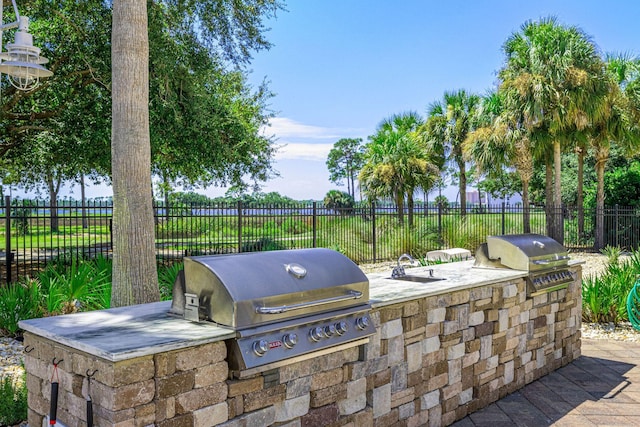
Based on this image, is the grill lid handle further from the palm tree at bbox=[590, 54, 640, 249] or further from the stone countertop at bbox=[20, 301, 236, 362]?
the palm tree at bbox=[590, 54, 640, 249]

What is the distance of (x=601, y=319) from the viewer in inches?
268

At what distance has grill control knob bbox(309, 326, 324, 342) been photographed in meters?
2.59

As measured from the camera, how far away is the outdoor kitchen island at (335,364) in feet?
6.77

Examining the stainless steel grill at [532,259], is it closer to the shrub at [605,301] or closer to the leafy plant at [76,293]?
the shrub at [605,301]

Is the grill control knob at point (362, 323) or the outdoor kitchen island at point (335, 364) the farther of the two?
the grill control knob at point (362, 323)


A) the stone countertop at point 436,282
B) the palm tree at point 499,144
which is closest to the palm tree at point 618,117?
the palm tree at point 499,144

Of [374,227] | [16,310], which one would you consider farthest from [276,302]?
[374,227]

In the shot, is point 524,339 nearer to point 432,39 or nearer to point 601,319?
point 601,319

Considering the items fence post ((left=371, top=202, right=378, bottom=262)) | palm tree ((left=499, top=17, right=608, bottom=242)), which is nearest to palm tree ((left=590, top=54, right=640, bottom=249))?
palm tree ((left=499, top=17, right=608, bottom=242))

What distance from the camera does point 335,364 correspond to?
2.84m

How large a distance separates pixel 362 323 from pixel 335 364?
28 cm

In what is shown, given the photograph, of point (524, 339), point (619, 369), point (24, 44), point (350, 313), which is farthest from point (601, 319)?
point (24, 44)

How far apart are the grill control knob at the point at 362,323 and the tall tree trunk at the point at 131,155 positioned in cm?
277

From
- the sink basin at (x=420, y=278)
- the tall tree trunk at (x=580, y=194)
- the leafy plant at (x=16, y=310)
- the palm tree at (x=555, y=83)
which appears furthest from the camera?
the tall tree trunk at (x=580, y=194)
